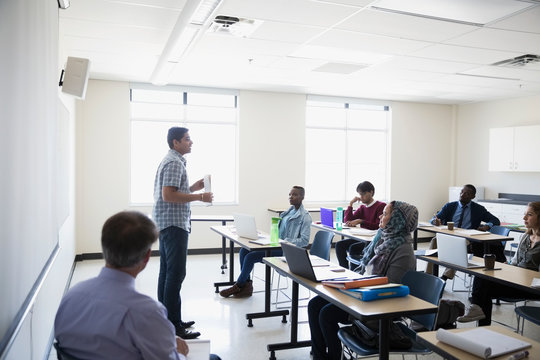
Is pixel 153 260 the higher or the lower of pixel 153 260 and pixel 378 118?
the lower

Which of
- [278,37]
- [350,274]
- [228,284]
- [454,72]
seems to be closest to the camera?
[350,274]

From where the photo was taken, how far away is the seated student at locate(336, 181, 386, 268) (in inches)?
206

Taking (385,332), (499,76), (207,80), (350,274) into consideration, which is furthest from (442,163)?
(385,332)

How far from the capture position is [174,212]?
3367 millimetres

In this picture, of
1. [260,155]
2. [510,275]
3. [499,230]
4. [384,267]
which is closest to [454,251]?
[510,275]

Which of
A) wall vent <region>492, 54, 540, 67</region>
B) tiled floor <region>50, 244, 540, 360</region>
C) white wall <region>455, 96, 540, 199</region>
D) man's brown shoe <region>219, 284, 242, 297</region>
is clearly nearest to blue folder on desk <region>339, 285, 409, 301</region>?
tiled floor <region>50, 244, 540, 360</region>

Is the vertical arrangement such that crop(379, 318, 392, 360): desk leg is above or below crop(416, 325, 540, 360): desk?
below

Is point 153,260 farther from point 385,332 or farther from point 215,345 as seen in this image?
point 385,332

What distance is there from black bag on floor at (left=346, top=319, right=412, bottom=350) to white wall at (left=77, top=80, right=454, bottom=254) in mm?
4902

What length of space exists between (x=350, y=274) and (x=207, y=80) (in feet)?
14.8

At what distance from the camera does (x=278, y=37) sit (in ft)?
14.2

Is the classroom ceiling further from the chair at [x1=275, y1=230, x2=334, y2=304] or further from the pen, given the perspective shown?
the pen

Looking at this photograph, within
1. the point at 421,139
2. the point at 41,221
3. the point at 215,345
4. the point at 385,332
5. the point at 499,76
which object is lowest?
the point at 215,345

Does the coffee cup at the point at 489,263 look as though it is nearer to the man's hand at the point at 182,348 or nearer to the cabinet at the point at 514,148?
the man's hand at the point at 182,348
